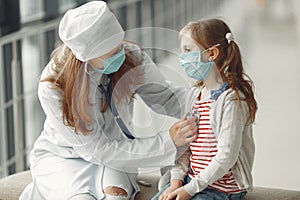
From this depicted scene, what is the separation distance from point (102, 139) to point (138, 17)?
145 inches

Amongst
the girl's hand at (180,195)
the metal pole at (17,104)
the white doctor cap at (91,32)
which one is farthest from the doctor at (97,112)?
the metal pole at (17,104)

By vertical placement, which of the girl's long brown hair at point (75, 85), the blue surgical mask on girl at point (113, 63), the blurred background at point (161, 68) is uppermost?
the blue surgical mask on girl at point (113, 63)

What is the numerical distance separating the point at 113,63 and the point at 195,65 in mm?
244

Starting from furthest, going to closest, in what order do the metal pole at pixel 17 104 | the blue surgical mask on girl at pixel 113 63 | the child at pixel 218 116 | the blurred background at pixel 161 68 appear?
the metal pole at pixel 17 104 < the blurred background at pixel 161 68 < the blue surgical mask on girl at pixel 113 63 < the child at pixel 218 116

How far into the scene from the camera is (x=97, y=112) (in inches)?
82.7

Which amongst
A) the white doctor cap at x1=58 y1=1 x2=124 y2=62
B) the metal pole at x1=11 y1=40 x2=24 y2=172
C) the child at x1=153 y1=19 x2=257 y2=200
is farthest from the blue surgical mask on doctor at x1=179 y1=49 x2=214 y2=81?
the metal pole at x1=11 y1=40 x2=24 y2=172

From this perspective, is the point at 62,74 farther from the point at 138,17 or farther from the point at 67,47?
the point at 138,17

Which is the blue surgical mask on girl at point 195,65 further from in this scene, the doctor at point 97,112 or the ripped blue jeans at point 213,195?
the ripped blue jeans at point 213,195

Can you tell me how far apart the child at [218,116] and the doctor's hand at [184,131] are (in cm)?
2

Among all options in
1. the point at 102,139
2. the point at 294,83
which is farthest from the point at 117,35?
the point at 294,83

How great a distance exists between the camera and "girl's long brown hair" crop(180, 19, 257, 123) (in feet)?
6.37

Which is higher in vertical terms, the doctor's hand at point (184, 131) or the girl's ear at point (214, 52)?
the girl's ear at point (214, 52)

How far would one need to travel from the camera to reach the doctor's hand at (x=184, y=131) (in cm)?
199

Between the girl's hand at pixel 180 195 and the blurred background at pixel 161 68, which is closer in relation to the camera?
the girl's hand at pixel 180 195
